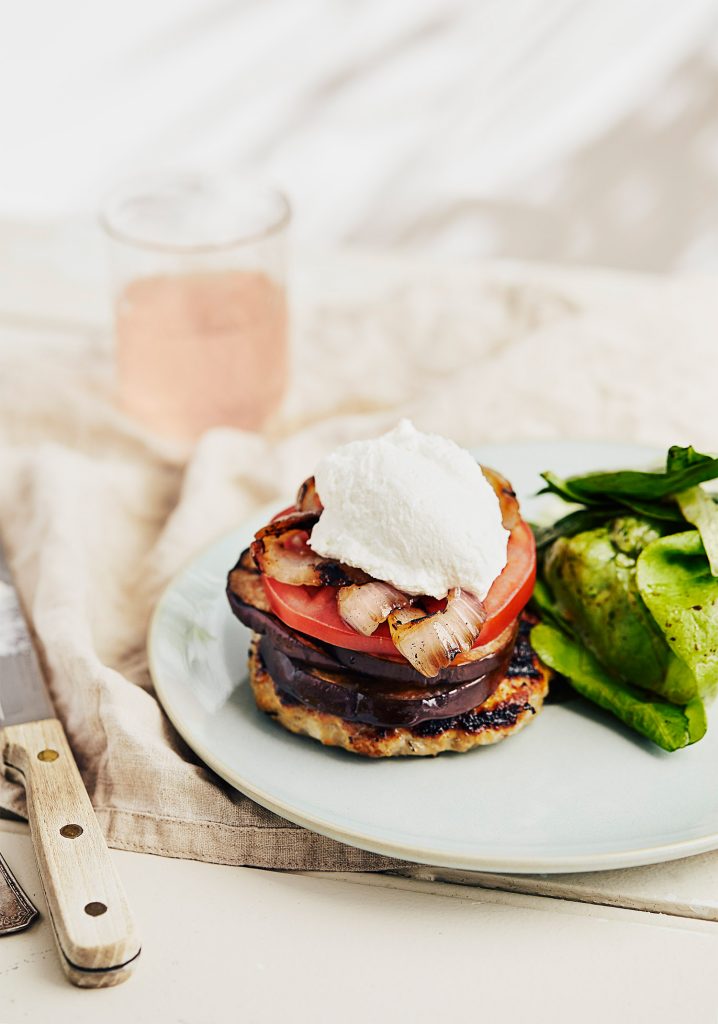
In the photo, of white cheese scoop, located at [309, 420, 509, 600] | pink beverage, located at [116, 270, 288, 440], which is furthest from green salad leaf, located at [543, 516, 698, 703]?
pink beverage, located at [116, 270, 288, 440]

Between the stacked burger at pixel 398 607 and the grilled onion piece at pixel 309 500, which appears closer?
the stacked burger at pixel 398 607

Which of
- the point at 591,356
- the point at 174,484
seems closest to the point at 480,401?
the point at 591,356

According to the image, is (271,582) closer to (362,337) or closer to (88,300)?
(362,337)

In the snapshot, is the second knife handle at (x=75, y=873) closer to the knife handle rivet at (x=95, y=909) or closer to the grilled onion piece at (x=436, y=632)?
the knife handle rivet at (x=95, y=909)

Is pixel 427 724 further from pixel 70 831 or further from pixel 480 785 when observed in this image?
pixel 70 831

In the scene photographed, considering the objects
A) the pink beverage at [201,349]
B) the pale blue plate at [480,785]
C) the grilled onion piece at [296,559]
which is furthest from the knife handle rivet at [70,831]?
the pink beverage at [201,349]

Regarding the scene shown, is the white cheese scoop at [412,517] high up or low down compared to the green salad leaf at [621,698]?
up
